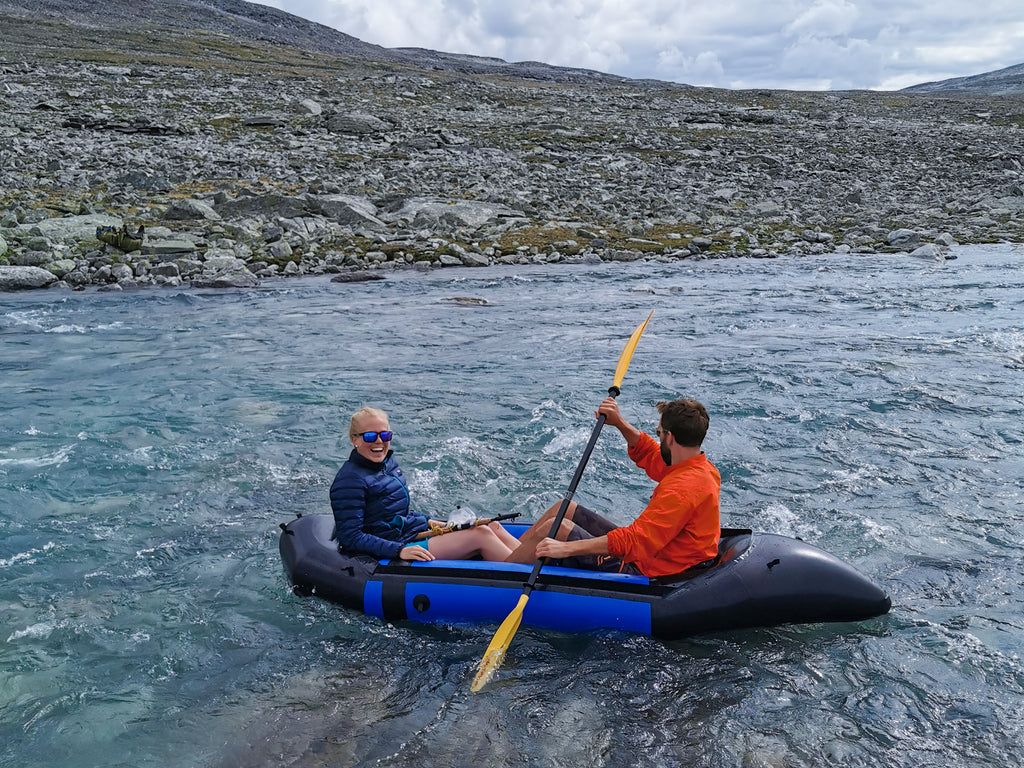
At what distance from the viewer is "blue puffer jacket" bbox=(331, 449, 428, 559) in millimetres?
5980

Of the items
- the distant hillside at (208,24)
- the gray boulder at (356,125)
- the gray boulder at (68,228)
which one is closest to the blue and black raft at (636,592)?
the gray boulder at (68,228)

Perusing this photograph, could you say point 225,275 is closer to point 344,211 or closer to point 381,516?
point 344,211

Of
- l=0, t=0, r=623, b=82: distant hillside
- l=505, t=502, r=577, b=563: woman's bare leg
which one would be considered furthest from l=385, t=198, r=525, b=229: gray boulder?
l=0, t=0, r=623, b=82: distant hillside

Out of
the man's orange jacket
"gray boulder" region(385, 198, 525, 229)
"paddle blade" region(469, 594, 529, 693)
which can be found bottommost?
"paddle blade" region(469, 594, 529, 693)

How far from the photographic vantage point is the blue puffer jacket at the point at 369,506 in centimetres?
598

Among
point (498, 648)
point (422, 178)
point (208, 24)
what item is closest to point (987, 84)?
point (208, 24)

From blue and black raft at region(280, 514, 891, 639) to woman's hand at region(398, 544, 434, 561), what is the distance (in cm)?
6

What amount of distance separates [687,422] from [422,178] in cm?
2777

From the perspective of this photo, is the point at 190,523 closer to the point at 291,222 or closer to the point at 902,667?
the point at 902,667

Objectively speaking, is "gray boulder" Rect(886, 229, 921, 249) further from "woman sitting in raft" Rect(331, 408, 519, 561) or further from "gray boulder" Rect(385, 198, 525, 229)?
"woman sitting in raft" Rect(331, 408, 519, 561)

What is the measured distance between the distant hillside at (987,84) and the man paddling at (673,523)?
113419mm

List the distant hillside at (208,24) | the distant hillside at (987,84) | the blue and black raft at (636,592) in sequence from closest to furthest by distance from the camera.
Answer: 1. the blue and black raft at (636,592)
2. the distant hillside at (208,24)
3. the distant hillside at (987,84)

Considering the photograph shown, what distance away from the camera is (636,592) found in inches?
221

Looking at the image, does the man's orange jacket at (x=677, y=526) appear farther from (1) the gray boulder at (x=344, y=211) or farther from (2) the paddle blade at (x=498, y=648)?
(1) the gray boulder at (x=344, y=211)
